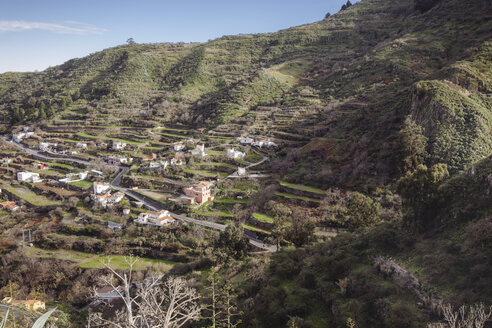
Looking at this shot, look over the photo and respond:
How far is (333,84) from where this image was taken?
168 feet

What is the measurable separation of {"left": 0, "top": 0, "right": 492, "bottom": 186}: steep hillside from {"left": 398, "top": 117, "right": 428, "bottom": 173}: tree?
2.09ft

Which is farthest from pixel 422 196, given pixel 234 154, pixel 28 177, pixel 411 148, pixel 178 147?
pixel 28 177

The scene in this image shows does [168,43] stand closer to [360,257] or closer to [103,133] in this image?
[103,133]

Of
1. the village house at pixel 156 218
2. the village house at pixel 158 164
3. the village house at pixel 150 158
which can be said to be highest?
the village house at pixel 150 158

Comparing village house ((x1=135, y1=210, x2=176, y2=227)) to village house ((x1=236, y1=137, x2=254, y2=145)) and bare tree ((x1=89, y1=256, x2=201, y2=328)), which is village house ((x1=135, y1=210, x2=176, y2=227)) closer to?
village house ((x1=236, y1=137, x2=254, y2=145))

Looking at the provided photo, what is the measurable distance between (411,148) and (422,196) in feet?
28.9

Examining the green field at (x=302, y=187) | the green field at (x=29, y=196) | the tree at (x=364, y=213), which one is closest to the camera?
the tree at (x=364, y=213)

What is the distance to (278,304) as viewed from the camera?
11.4 meters

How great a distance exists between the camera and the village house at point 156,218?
2733 centimetres

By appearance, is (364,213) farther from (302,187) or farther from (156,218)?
(156,218)

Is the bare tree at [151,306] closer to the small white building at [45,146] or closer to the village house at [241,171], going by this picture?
the village house at [241,171]

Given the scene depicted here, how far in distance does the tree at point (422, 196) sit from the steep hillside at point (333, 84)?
22.1ft

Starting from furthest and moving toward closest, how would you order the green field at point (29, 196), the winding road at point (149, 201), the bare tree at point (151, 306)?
the green field at point (29, 196)
the winding road at point (149, 201)
the bare tree at point (151, 306)

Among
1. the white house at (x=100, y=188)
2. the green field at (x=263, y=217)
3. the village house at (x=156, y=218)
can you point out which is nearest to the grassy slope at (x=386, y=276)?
the green field at (x=263, y=217)
